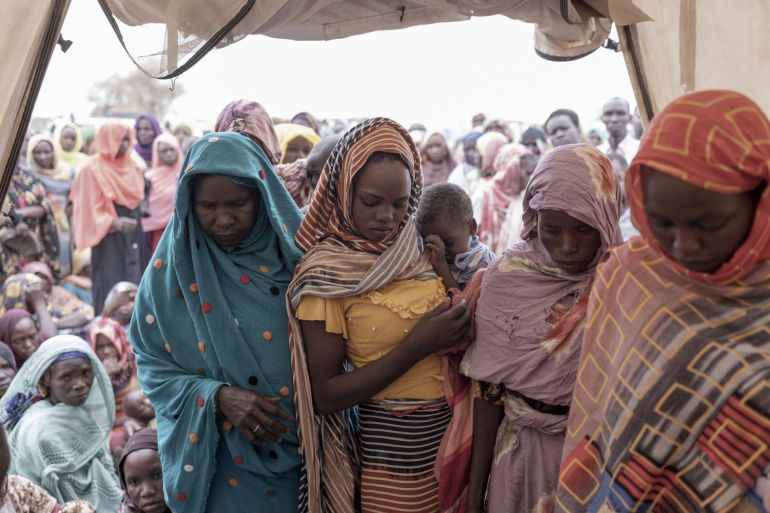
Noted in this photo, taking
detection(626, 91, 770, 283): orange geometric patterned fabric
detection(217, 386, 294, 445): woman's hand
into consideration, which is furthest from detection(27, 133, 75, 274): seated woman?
detection(626, 91, 770, 283): orange geometric patterned fabric

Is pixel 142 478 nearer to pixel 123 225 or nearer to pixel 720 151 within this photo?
pixel 720 151

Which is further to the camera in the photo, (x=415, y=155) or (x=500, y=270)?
(x=415, y=155)

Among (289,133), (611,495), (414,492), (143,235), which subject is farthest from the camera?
(143,235)

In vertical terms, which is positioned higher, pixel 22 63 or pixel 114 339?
pixel 22 63

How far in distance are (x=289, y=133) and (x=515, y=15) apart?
2603 mm

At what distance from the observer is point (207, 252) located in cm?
286

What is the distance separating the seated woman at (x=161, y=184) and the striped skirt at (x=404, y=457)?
7.41m

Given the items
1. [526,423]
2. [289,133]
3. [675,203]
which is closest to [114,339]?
[289,133]

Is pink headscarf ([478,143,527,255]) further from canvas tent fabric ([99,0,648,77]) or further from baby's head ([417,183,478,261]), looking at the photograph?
baby's head ([417,183,478,261])

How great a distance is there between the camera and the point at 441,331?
2605 millimetres

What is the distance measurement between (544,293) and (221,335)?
1100mm

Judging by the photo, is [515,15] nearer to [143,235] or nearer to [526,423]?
[526,423]

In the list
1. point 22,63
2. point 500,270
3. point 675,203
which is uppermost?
point 22,63

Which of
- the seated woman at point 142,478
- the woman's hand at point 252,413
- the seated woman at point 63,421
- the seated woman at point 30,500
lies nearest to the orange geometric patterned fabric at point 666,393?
the woman's hand at point 252,413
